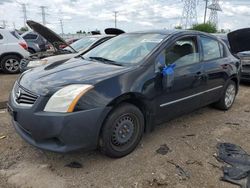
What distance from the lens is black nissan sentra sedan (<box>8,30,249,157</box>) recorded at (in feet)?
9.38

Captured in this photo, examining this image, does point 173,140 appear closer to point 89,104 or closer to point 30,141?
point 89,104

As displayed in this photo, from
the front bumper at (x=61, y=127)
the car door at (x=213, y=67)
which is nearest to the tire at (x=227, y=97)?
the car door at (x=213, y=67)

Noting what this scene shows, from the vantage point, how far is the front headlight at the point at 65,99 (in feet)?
9.24

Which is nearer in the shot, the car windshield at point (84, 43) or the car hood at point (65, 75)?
the car hood at point (65, 75)

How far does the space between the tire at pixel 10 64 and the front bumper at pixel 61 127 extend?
7059 millimetres

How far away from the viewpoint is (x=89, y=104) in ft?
9.48

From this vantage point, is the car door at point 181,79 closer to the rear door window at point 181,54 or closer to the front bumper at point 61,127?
the rear door window at point 181,54

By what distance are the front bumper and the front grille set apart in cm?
8

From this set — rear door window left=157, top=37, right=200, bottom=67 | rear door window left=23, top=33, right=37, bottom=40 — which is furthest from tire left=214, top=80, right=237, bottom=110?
rear door window left=23, top=33, right=37, bottom=40

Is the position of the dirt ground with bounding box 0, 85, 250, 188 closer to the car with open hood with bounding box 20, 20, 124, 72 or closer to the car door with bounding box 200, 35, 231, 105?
the car door with bounding box 200, 35, 231, 105

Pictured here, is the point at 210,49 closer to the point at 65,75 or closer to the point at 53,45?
the point at 65,75

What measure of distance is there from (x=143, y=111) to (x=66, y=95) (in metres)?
1.12

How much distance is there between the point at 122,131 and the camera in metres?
3.31

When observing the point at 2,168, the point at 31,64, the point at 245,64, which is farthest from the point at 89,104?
the point at 245,64
